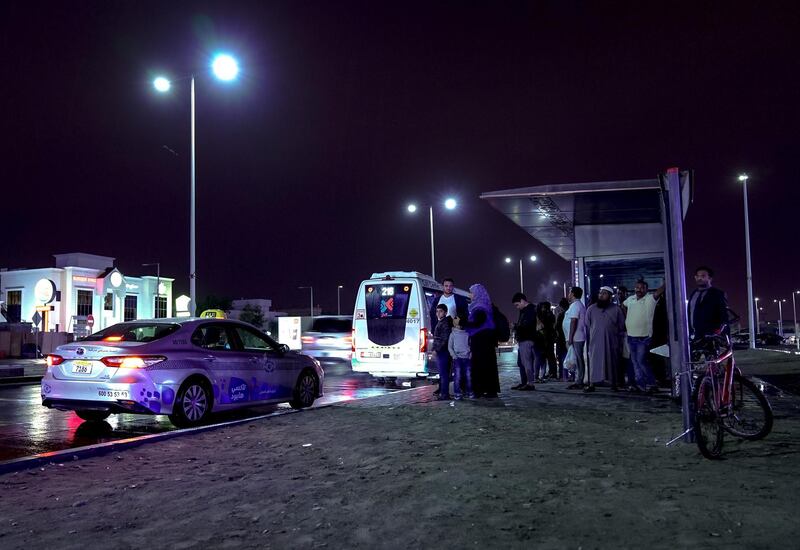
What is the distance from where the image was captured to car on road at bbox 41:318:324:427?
8.55 m

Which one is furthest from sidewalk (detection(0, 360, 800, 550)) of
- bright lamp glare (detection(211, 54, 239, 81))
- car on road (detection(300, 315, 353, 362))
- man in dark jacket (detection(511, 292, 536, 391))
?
car on road (detection(300, 315, 353, 362))

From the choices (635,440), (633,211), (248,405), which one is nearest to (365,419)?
(248,405)

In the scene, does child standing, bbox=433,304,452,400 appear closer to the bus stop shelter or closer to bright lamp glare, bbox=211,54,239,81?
the bus stop shelter

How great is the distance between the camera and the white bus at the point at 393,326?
15.2 m

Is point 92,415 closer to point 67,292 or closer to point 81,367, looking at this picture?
point 81,367

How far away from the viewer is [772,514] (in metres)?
4.05

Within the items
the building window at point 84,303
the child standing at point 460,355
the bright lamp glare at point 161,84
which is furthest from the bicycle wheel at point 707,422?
the building window at point 84,303

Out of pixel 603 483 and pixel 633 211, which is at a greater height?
pixel 633 211

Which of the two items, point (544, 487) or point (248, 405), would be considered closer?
point (544, 487)

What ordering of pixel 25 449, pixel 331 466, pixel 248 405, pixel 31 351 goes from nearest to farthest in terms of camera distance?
pixel 331 466
pixel 25 449
pixel 248 405
pixel 31 351

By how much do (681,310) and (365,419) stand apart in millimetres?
4257

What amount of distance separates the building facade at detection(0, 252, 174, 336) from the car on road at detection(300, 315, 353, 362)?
39.3 metres

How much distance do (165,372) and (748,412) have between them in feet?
22.1

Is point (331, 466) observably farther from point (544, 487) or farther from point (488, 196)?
point (488, 196)
